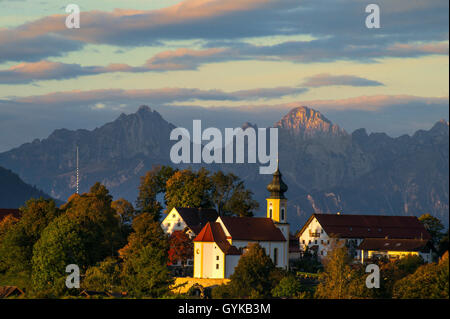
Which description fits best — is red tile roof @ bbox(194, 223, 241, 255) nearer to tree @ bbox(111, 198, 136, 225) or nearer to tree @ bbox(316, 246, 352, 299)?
tree @ bbox(111, 198, 136, 225)

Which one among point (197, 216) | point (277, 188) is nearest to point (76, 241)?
point (197, 216)

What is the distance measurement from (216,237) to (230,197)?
52.4 feet

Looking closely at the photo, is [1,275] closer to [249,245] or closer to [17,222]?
[17,222]

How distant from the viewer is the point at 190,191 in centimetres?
13100

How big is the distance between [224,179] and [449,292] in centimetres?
5458

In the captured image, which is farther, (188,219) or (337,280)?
(188,219)

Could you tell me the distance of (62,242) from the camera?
105 metres

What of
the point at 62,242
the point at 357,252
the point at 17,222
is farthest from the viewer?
the point at 357,252

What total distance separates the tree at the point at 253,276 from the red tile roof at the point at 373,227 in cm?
3685

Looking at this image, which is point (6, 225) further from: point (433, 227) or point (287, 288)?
point (433, 227)

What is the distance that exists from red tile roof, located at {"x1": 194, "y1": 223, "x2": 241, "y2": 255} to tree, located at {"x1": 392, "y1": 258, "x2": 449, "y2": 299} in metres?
32.0
